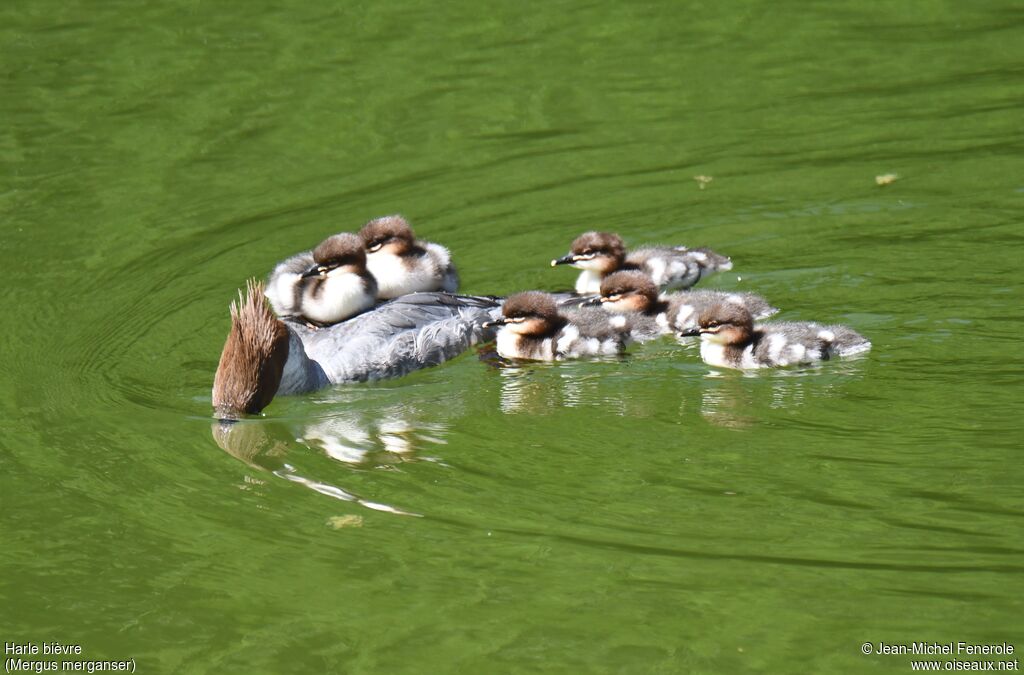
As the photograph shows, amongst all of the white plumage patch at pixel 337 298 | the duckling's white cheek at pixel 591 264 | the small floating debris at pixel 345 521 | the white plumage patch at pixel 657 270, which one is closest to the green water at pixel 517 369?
the small floating debris at pixel 345 521

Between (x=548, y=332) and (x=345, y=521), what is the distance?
77.8 inches

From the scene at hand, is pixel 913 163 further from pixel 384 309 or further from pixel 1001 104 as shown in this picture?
pixel 384 309

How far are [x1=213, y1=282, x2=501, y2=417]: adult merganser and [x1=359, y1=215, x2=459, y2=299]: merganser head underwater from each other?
0.19 m

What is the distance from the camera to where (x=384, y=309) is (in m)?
6.93

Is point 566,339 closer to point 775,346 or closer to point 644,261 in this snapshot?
point 644,261

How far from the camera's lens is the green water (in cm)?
446

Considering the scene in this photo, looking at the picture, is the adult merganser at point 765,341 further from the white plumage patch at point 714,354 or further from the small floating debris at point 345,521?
the small floating debris at point 345,521

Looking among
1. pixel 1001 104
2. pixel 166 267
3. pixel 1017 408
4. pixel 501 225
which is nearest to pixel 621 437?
pixel 1017 408

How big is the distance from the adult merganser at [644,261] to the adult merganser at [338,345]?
0.51 m

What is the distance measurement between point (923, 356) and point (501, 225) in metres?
2.92

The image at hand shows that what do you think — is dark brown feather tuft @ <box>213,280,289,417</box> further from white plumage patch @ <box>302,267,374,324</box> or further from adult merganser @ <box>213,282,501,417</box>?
white plumage patch @ <box>302,267,374,324</box>

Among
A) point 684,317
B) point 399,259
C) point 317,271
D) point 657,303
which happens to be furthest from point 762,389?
point 317,271

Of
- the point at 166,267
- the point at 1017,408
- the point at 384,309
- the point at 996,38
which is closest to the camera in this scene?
the point at 1017,408

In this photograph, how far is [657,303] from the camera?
22.8 feet
